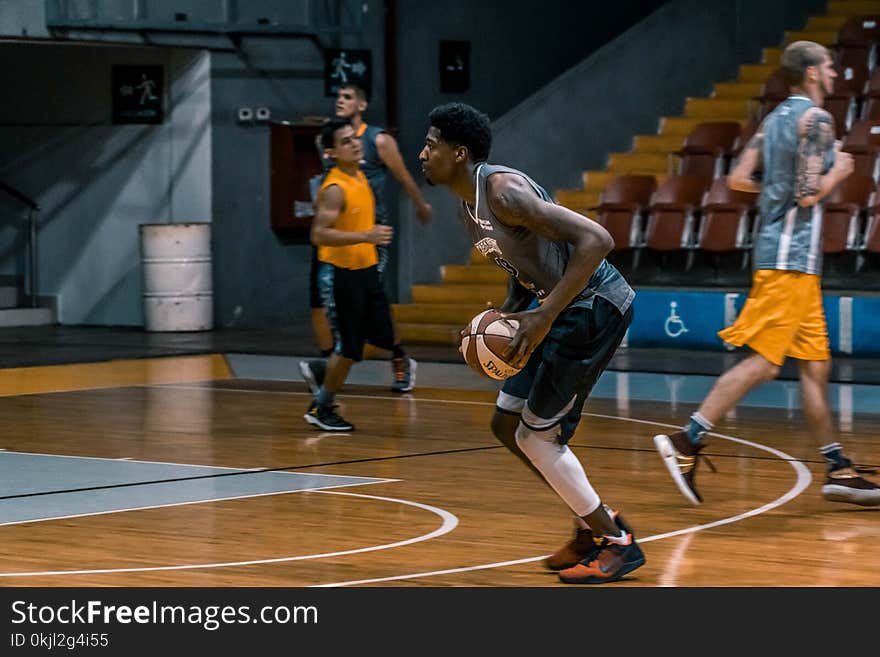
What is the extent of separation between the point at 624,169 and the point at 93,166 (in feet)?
18.1

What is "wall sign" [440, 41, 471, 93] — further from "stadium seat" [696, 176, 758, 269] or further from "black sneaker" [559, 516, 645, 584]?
"black sneaker" [559, 516, 645, 584]

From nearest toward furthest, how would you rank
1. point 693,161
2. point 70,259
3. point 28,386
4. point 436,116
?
point 436,116
point 28,386
point 693,161
point 70,259

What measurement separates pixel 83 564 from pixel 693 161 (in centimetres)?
1182

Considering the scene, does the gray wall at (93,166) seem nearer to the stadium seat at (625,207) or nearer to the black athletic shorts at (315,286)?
the stadium seat at (625,207)

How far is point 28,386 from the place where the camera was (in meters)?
13.2

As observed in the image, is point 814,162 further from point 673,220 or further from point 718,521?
point 673,220

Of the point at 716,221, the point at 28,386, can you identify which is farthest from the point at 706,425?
the point at 716,221

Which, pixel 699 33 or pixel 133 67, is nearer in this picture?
pixel 133 67

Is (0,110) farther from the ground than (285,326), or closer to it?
farther from the ground

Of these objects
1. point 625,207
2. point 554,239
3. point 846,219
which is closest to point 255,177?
point 625,207

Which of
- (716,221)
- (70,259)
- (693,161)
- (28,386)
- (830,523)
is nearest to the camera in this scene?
(830,523)

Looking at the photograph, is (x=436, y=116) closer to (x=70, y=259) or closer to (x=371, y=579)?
(x=371, y=579)

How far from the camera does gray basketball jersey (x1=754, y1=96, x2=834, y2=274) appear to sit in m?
7.95

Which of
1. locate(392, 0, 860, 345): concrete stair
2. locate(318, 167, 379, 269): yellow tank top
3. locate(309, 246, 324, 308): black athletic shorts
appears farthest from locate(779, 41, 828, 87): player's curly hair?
locate(392, 0, 860, 345): concrete stair
